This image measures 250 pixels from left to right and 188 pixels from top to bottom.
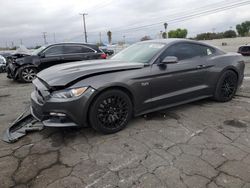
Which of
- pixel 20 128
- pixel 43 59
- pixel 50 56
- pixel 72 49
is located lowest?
pixel 20 128

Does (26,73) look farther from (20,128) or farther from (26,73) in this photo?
(20,128)

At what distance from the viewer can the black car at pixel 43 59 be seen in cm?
A: 870

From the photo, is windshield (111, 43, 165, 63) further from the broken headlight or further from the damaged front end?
the damaged front end

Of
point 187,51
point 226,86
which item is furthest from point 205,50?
point 226,86

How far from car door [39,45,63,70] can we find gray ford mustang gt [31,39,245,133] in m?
4.95

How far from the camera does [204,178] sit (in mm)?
2461

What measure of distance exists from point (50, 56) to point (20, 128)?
5.56 m

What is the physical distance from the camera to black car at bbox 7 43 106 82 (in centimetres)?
870

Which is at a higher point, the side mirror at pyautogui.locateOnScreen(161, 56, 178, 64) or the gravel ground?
the side mirror at pyautogui.locateOnScreen(161, 56, 178, 64)

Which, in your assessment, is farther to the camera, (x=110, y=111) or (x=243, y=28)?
(x=243, y=28)

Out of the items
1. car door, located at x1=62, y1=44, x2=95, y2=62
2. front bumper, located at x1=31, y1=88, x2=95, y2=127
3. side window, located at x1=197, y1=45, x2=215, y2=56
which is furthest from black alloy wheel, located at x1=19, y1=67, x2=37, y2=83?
side window, located at x1=197, y1=45, x2=215, y2=56

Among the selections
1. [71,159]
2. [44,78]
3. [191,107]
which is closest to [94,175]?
[71,159]

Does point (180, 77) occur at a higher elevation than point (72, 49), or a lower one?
lower

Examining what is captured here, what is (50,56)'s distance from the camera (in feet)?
29.0
